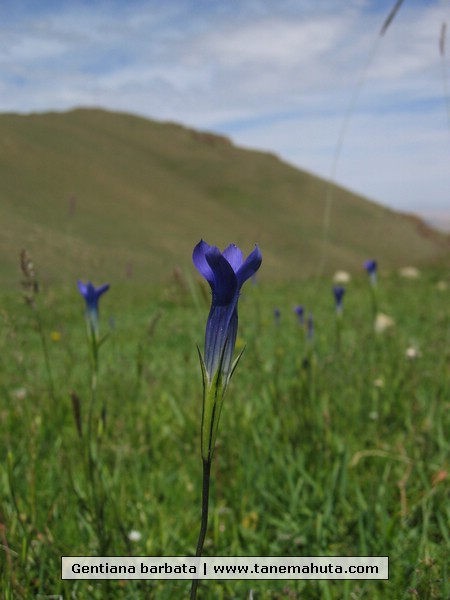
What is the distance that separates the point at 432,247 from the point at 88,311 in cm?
1902

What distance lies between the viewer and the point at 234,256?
2.57 feet

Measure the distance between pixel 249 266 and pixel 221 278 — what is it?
0.12 ft

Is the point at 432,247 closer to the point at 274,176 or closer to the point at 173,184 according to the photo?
the point at 274,176

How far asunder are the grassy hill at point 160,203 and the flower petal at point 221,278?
783 cm

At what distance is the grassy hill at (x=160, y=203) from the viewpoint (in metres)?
11.0

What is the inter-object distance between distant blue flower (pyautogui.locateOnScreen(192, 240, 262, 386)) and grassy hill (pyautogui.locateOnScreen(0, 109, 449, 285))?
781cm

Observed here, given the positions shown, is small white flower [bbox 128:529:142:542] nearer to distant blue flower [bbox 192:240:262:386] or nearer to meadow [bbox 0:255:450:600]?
meadow [bbox 0:255:450:600]

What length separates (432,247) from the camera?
19.1 meters

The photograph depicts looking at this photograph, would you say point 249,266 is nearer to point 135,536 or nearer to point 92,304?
point 92,304

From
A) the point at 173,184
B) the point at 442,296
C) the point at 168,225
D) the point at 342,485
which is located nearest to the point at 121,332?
the point at 442,296

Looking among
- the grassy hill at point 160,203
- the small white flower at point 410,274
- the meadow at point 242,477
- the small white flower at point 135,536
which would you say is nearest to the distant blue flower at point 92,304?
the meadow at point 242,477

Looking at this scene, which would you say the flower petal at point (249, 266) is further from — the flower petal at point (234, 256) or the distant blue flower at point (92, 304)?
the distant blue flower at point (92, 304)

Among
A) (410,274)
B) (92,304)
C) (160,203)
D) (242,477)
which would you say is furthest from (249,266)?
(160,203)

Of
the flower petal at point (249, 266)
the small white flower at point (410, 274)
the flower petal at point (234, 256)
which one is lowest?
the flower petal at point (249, 266)
